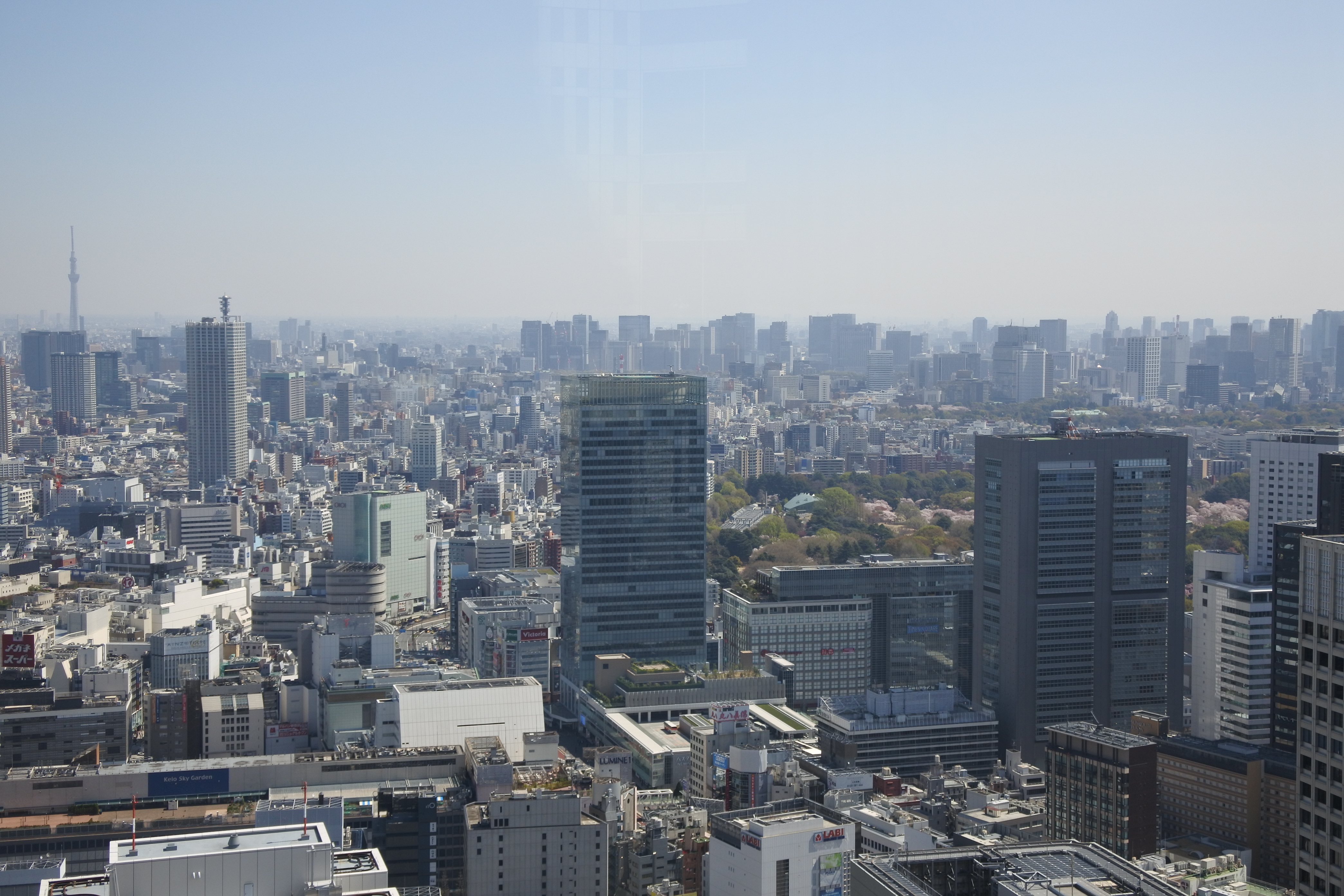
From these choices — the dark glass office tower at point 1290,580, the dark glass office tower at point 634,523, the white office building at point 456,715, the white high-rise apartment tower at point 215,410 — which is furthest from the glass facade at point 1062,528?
the white high-rise apartment tower at point 215,410

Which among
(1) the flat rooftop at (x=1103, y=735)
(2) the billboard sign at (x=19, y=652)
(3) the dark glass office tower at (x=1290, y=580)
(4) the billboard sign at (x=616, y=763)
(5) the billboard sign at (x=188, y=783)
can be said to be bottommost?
(4) the billboard sign at (x=616, y=763)

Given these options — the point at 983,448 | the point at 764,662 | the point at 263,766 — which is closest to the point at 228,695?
the point at 263,766

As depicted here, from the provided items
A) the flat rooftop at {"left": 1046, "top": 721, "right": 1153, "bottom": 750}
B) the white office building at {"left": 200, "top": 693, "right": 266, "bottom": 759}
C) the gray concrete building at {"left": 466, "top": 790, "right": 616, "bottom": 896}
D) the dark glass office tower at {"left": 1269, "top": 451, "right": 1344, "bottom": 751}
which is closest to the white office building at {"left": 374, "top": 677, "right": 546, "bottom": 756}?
the white office building at {"left": 200, "top": 693, "right": 266, "bottom": 759}

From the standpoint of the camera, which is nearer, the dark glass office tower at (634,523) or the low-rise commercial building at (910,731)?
the low-rise commercial building at (910,731)

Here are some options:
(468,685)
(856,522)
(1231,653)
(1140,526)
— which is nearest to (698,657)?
(468,685)

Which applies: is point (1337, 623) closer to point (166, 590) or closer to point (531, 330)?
point (166, 590)

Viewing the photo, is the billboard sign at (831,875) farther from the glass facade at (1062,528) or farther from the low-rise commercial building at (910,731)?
the glass facade at (1062,528)

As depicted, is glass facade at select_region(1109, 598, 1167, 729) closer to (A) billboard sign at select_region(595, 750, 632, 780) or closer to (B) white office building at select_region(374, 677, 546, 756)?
(A) billboard sign at select_region(595, 750, 632, 780)
